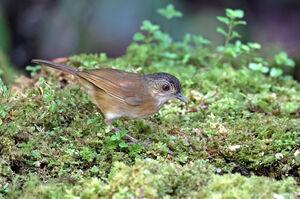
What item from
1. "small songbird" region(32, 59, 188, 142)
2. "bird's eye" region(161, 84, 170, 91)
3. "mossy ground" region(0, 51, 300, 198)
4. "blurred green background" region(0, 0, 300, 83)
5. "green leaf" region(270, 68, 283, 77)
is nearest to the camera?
"mossy ground" region(0, 51, 300, 198)

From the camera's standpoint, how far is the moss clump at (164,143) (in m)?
3.12

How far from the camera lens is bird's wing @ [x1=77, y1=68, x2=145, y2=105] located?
439 centimetres

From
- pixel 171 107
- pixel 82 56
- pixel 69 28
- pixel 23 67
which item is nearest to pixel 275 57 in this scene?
pixel 171 107

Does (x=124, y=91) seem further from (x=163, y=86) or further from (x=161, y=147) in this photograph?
(x=161, y=147)

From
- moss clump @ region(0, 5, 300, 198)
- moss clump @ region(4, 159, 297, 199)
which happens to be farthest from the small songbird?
moss clump @ region(4, 159, 297, 199)

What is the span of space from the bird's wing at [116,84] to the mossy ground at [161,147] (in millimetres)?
364

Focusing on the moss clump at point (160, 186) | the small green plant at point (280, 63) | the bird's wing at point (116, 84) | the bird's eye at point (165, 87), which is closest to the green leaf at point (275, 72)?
the small green plant at point (280, 63)

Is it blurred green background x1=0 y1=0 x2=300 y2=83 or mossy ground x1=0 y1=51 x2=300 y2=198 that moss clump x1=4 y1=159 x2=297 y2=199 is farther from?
blurred green background x1=0 y1=0 x2=300 y2=83

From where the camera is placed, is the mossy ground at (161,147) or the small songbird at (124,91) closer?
the mossy ground at (161,147)

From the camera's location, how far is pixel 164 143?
4.13 m

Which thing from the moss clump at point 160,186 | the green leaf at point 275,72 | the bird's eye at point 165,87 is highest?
the green leaf at point 275,72

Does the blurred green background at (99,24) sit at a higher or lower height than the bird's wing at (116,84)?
higher

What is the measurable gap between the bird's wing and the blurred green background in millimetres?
4607

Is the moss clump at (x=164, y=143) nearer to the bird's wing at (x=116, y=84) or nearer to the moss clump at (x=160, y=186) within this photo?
the moss clump at (x=160, y=186)
